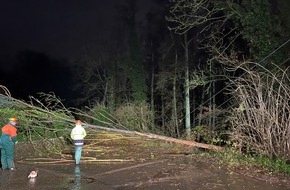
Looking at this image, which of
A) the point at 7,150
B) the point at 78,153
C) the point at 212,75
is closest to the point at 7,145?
the point at 7,150

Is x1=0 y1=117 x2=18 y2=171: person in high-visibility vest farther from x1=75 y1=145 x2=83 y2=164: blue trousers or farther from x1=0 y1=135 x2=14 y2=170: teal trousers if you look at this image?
x1=75 y1=145 x2=83 y2=164: blue trousers

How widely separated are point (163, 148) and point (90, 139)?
384cm

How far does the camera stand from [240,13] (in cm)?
1967

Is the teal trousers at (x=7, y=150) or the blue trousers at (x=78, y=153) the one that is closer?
the teal trousers at (x=7, y=150)

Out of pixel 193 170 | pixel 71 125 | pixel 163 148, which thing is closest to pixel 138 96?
pixel 163 148

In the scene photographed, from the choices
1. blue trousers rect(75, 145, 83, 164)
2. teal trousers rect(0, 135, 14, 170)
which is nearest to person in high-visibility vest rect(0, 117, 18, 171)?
teal trousers rect(0, 135, 14, 170)

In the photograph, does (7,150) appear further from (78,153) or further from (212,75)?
(212,75)

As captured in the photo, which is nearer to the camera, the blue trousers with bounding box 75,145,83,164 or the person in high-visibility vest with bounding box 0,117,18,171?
the person in high-visibility vest with bounding box 0,117,18,171

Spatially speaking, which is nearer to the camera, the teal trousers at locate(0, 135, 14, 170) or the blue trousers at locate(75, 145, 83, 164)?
the teal trousers at locate(0, 135, 14, 170)

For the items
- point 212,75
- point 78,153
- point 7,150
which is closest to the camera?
point 7,150

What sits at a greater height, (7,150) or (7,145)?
(7,145)

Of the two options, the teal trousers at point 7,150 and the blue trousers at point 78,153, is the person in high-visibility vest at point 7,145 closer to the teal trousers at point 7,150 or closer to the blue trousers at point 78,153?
the teal trousers at point 7,150

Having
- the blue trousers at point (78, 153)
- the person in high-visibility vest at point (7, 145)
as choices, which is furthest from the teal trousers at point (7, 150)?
the blue trousers at point (78, 153)

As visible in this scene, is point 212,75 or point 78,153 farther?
point 212,75
